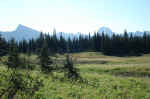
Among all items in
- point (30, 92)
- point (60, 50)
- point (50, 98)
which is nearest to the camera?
point (30, 92)

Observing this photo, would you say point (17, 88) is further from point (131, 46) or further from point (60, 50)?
point (60, 50)

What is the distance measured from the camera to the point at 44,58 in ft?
60.1

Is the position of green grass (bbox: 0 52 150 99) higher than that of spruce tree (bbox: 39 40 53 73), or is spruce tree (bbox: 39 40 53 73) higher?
spruce tree (bbox: 39 40 53 73)

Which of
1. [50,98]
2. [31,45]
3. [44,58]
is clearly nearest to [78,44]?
[31,45]

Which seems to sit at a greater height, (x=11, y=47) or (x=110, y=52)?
(x=11, y=47)

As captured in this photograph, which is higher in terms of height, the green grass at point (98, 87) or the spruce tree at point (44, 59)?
the spruce tree at point (44, 59)

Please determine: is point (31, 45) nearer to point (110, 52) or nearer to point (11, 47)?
point (110, 52)

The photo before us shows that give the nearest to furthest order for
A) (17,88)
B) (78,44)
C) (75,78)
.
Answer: (17,88)
(75,78)
(78,44)

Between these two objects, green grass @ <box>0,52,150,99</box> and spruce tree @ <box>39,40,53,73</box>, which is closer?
green grass @ <box>0,52,150,99</box>

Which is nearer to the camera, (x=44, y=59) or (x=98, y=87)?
(x=98, y=87)

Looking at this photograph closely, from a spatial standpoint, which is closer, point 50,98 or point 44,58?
point 50,98

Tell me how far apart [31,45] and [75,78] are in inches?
3395

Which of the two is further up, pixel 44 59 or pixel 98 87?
pixel 44 59

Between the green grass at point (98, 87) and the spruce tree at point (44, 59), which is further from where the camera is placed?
the spruce tree at point (44, 59)
